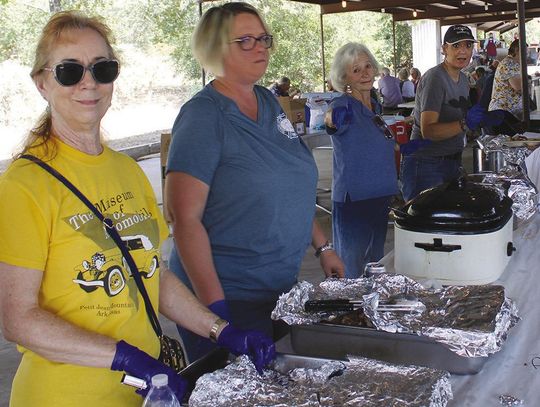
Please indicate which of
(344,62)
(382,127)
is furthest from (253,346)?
(344,62)

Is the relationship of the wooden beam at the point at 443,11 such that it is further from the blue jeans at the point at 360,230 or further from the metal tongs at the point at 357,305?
the metal tongs at the point at 357,305

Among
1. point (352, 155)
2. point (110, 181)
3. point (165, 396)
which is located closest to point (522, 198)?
point (352, 155)

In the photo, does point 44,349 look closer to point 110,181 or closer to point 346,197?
point 110,181

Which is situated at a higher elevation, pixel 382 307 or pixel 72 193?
pixel 72 193

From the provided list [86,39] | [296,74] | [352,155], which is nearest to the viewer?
[86,39]

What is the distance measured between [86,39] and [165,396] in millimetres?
643

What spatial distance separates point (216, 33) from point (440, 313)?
0.92 m

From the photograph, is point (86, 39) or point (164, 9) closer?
point (86, 39)

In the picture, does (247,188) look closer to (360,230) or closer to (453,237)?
(453,237)

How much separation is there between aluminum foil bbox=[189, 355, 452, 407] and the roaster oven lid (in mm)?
601

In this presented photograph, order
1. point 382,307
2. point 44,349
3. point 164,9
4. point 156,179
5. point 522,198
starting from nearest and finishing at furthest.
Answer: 1. point 44,349
2. point 382,307
3. point 522,198
4. point 156,179
5. point 164,9

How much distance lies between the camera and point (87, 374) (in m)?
1.22

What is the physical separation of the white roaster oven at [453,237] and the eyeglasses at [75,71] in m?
0.85

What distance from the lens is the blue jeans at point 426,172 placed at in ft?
11.3
